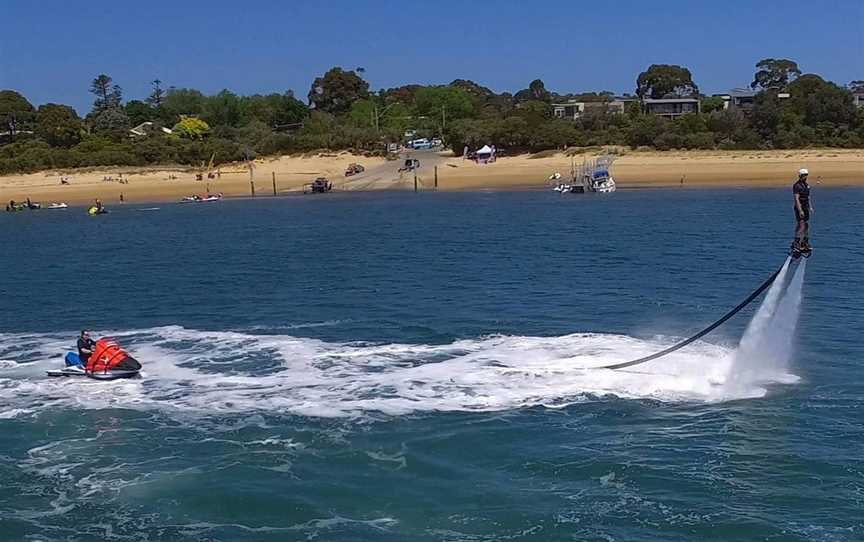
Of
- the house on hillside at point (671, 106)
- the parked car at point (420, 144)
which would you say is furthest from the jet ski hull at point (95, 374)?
the house on hillside at point (671, 106)

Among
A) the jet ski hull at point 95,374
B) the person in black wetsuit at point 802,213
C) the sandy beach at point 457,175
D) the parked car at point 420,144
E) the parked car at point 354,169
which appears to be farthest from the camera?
the parked car at point 420,144

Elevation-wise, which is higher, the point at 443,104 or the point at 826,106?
the point at 443,104

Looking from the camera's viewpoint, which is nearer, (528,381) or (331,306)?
(528,381)

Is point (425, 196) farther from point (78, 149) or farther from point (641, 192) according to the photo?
point (78, 149)

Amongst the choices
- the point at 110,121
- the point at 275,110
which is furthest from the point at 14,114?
the point at 275,110

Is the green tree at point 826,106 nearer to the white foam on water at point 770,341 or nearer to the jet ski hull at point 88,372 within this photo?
the white foam on water at point 770,341

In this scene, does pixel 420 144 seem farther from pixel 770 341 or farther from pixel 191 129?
pixel 770 341

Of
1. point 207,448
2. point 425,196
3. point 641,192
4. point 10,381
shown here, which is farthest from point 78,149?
point 207,448
